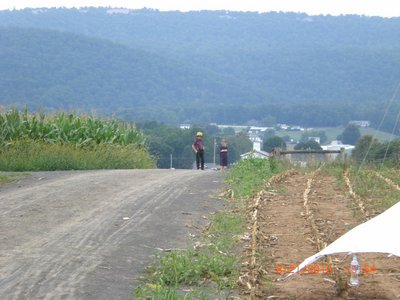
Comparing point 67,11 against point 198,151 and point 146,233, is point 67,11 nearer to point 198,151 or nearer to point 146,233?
point 198,151

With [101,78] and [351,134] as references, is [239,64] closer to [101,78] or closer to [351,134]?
[101,78]

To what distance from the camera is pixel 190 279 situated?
10.6 metres

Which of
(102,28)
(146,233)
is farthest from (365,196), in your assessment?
(102,28)

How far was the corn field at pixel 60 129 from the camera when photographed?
28.7 m

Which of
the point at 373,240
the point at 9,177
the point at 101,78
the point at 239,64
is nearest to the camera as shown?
the point at 373,240

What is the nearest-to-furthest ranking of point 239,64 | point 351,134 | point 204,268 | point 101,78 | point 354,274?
point 354,274 → point 204,268 → point 351,134 → point 101,78 → point 239,64

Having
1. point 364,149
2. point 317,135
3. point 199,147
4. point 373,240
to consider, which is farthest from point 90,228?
point 317,135

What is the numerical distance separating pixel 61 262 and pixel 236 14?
507 feet

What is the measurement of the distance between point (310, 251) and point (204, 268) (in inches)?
78.2

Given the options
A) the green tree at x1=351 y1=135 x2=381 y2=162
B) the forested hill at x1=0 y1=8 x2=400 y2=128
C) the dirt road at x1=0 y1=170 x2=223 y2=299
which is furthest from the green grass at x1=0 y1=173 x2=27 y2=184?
the forested hill at x1=0 y1=8 x2=400 y2=128

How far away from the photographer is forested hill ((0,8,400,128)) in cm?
7312

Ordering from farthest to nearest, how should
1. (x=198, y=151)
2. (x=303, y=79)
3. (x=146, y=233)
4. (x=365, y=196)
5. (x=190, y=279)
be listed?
(x=303, y=79) < (x=198, y=151) < (x=365, y=196) < (x=146, y=233) < (x=190, y=279)

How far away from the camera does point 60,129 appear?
1200 inches

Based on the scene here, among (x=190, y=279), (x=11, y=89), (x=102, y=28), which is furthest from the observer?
(x=102, y=28)
